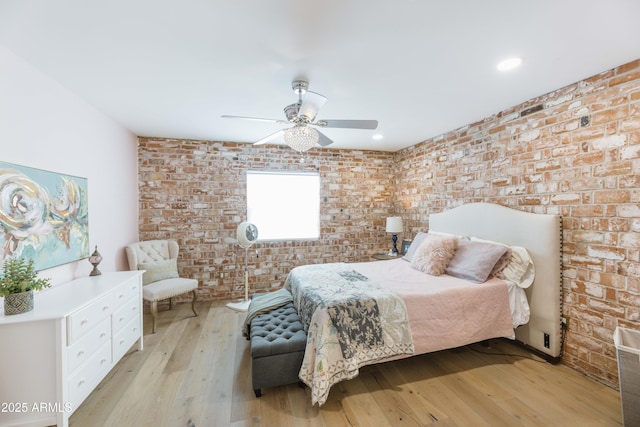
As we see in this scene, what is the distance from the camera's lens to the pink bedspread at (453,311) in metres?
2.17

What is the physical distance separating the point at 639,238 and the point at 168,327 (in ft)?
14.7

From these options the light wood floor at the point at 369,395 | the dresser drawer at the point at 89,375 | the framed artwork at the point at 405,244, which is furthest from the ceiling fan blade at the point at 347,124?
the framed artwork at the point at 405,244

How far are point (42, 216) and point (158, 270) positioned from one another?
152 cm

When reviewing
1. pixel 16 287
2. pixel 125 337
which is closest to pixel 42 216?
pixel 16 287

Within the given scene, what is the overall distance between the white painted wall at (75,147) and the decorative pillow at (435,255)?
11.2 feet

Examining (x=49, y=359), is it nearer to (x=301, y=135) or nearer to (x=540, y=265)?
(x=301, y=135)

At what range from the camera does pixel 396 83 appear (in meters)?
2.25

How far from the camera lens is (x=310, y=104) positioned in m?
2.12

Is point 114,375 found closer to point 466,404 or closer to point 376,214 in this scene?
point 466,404

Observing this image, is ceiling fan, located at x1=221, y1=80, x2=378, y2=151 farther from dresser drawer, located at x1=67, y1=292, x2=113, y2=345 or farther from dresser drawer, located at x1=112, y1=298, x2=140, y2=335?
dresser drawer, located at x1=112, y1=298, x2=140, y2=335

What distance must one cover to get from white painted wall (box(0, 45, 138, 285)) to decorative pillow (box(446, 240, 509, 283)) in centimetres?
362

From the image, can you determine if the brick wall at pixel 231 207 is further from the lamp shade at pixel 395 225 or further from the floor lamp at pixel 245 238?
the lamp shade at pixel 395 225

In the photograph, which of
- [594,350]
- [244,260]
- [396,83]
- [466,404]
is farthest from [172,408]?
[594,350]

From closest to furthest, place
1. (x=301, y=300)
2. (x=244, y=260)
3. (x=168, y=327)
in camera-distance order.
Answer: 1. (x=301, y=300)
2. (x=168, y=327)
3. (x=244, y=260)
